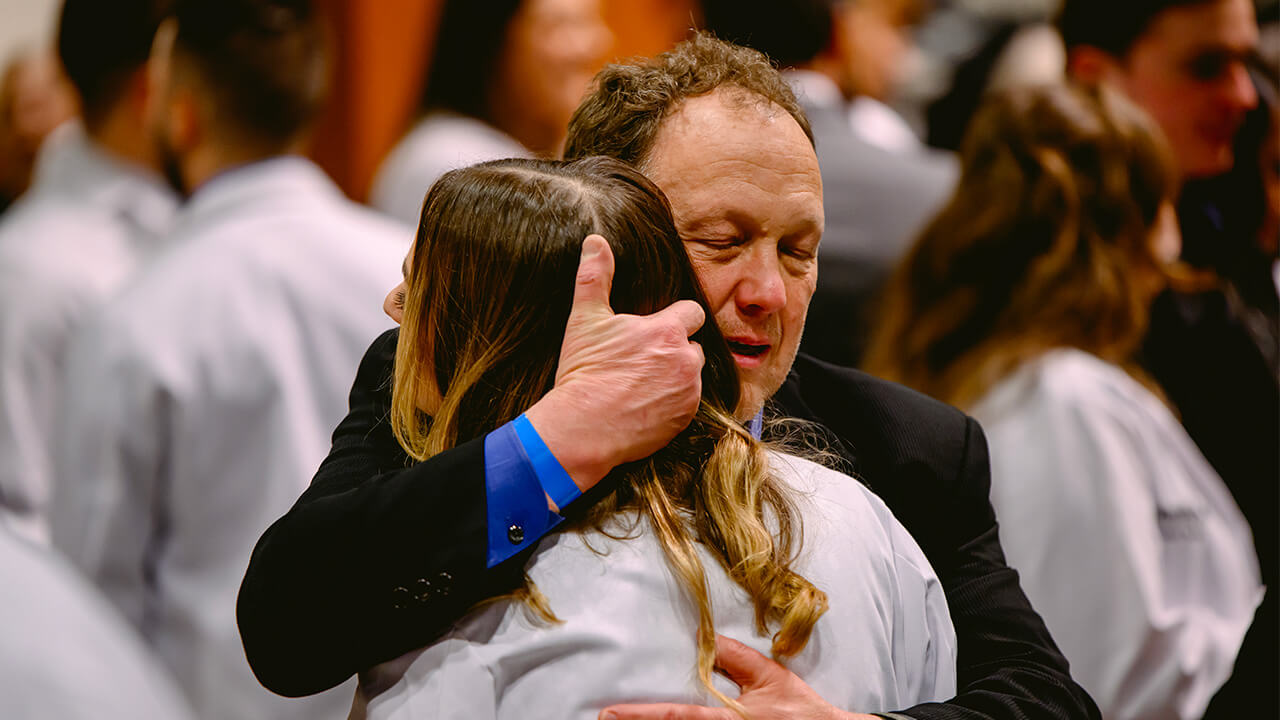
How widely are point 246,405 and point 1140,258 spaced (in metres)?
1.53

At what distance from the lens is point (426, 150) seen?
3703mm

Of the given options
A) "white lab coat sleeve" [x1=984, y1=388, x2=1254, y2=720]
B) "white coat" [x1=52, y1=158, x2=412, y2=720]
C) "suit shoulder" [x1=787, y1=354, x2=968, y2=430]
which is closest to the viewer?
"suit shoulder" [x1=787, y1=354, x2=968, y2=430]

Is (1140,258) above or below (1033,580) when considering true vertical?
above

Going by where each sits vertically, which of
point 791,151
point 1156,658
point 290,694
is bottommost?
point 1156,658

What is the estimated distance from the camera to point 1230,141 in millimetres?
3025

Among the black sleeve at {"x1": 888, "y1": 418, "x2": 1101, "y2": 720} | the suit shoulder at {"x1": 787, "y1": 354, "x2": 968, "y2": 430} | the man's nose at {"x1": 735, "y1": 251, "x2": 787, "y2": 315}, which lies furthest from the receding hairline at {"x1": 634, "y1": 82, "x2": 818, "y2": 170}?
the black sleeve at {"x1": 888, "y1": 418, "x2": 1101, "y2": 720}

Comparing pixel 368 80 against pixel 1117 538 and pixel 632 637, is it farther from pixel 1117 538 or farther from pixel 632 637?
pixel 632 637

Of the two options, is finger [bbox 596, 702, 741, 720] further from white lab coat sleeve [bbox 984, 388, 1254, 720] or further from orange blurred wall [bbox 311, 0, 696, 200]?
orange blurred wall [bbox 311, 0, 696, 200]

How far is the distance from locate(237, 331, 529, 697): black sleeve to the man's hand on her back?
0.08m

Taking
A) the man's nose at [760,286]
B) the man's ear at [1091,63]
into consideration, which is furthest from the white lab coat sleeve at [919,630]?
the man's ear at [1091,63]

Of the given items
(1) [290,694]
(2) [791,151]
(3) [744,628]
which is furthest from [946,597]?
(1) [290,694]

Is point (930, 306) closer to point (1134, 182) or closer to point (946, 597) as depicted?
point (1134, 182)

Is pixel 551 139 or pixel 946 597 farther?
pixel 551 139

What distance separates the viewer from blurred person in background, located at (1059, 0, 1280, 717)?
2.61 metres
